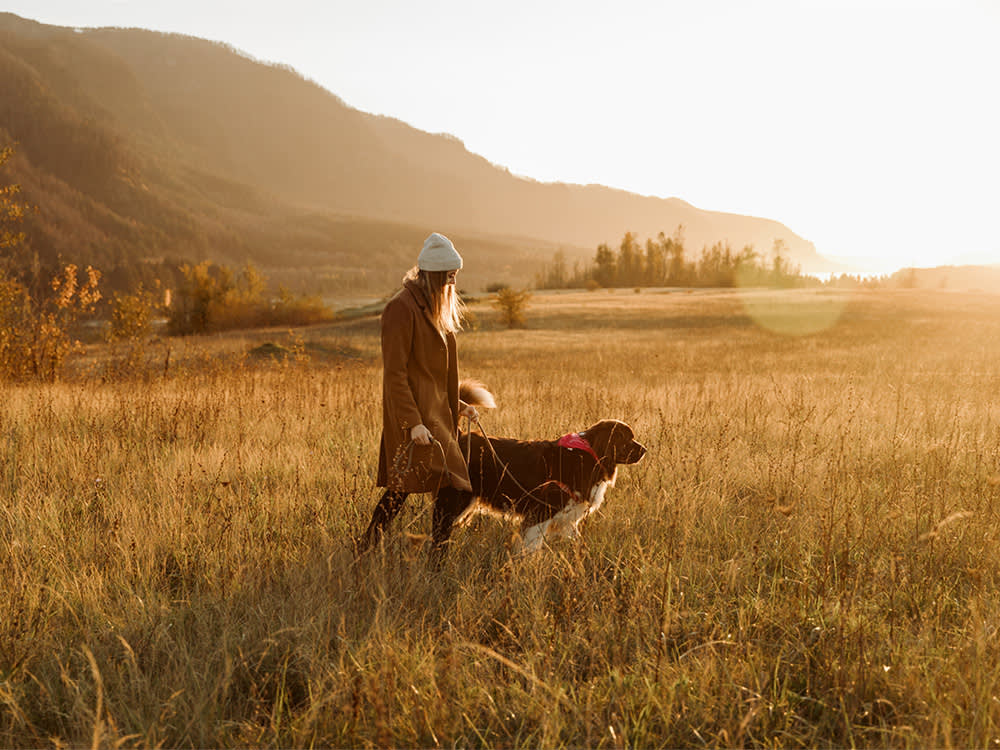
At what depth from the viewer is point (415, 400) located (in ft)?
12.7

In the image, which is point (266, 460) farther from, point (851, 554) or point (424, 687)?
point (851, 554)

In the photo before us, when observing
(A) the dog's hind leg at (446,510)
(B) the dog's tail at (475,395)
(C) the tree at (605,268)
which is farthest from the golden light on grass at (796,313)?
(C) the tree at (605,268)

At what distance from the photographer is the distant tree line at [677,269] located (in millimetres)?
102500

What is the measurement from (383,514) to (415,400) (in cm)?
86

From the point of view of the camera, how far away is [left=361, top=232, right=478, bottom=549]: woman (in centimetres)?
373

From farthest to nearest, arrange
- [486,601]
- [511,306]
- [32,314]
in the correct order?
[511,306]
[32,314]
[486,601]

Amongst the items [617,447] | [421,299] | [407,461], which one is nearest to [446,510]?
[407,461]

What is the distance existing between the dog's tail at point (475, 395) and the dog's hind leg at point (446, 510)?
62cm

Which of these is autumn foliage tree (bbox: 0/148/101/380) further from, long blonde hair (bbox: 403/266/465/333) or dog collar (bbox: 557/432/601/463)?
dog collar (bbox: 557/432/601/463)

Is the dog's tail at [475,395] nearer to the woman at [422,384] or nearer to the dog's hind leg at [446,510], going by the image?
the woman at [422,384]

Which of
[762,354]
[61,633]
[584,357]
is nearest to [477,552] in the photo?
[61,633]

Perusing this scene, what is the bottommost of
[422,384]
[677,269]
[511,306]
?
[422,384]

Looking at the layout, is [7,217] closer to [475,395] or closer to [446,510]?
[475,395]

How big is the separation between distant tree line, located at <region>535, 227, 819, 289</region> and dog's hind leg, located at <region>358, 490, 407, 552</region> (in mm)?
98208
